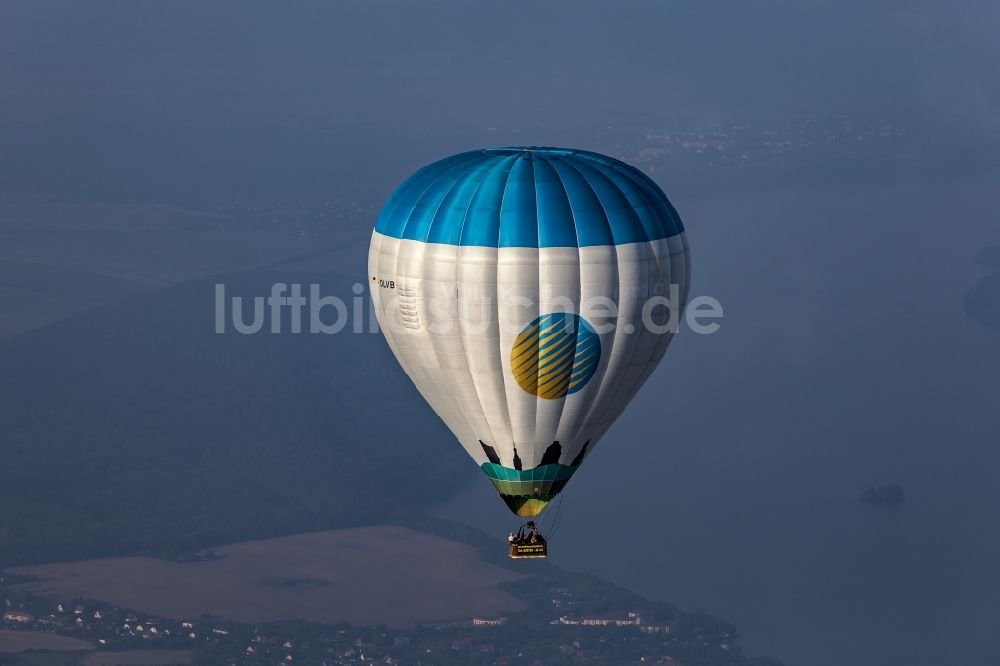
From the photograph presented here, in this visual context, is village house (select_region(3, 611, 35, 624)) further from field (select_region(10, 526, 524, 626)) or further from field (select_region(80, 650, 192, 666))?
field (select_region(80, 650, 192, 666))

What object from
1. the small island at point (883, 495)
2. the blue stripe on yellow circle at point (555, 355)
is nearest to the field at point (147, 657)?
the small island at point (883, 495)

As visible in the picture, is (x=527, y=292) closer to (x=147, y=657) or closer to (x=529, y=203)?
(x=529, y=203)

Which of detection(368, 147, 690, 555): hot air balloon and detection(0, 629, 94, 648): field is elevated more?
detection(368, 147, 690, 555): hot air balloon

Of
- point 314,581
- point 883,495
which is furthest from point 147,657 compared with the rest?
point 883,495

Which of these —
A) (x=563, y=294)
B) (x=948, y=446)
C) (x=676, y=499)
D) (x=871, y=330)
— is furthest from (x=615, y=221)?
(x=871, y=330)

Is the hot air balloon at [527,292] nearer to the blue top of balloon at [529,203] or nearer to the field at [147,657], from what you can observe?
the blue top of balloon at [529,203]

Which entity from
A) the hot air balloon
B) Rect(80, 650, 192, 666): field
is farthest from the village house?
the hot air balloon
